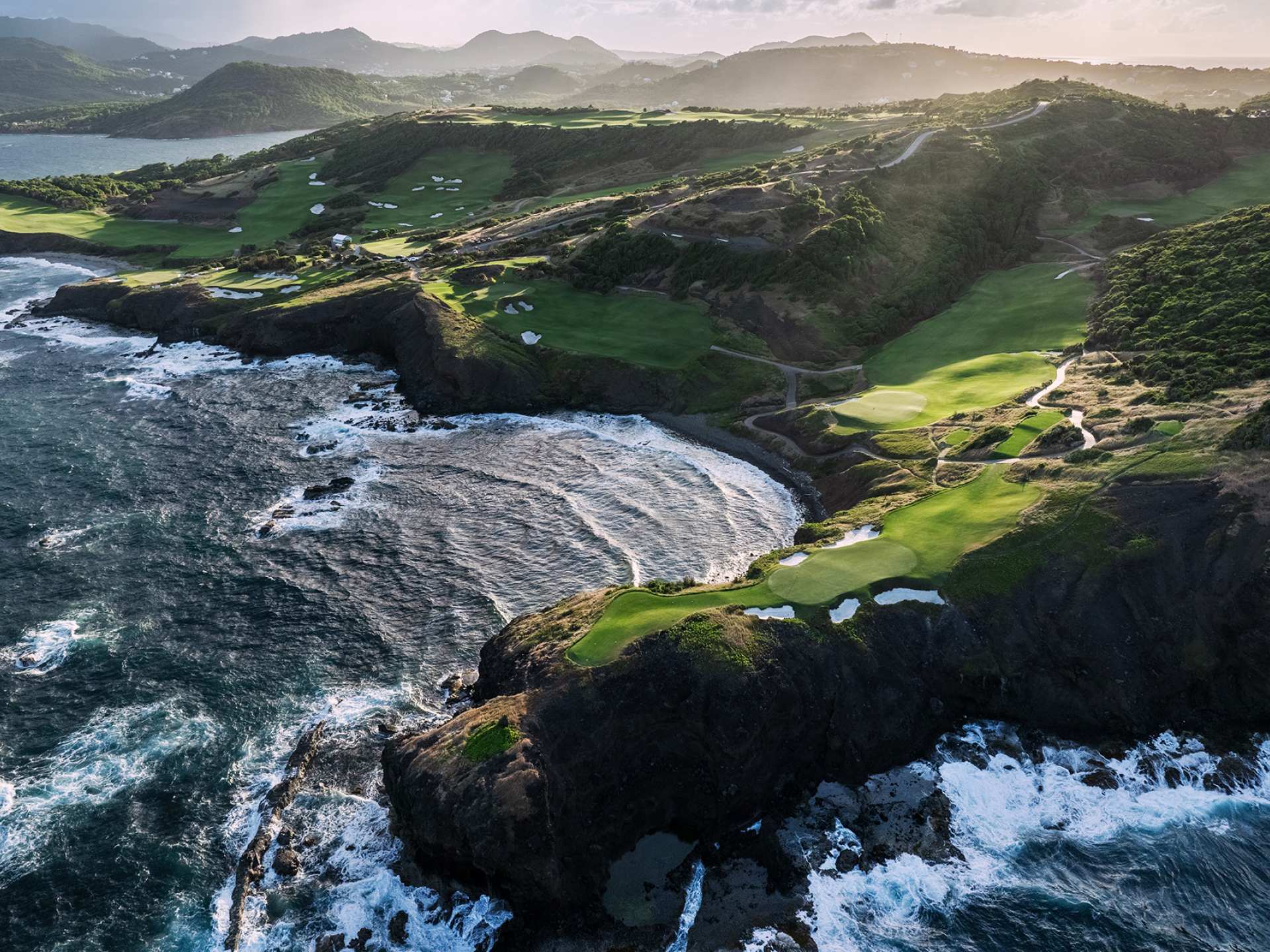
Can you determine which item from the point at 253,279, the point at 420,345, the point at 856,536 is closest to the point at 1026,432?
the point at 856,536

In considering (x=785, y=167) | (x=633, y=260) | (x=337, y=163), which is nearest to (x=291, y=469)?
(x=633, y=260)

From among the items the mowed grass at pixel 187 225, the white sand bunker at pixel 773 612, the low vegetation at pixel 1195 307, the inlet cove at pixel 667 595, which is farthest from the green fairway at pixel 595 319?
the mowed grass at pixel 187 225

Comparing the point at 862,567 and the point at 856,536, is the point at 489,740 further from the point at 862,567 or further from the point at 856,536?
the point at 856,536

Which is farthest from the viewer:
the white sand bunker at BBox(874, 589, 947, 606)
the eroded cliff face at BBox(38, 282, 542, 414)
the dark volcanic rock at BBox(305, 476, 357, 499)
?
the eroded cliff face at BBox(38, 282, 542, 414)

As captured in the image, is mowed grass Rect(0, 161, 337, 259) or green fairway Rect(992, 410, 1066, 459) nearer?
green fairway Rect(992, 410, 1066, 459)

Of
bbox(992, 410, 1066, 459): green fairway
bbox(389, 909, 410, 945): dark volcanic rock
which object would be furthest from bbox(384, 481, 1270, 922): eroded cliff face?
bbox(992, 410, 1066, 459): green fairway

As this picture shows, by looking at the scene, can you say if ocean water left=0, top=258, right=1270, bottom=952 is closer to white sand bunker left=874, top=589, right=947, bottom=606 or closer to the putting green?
white sand bunker left=874, top=589, right=947, bottom=606
